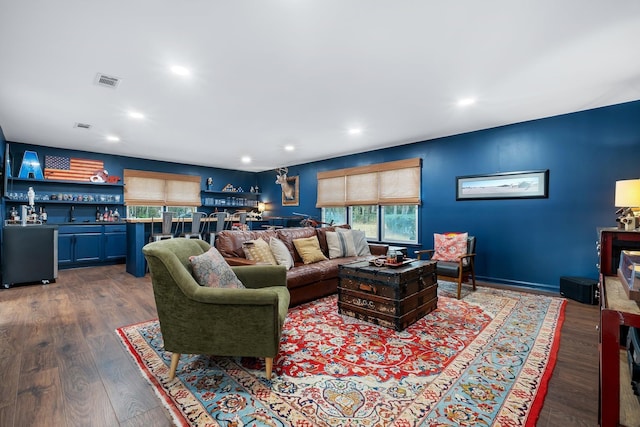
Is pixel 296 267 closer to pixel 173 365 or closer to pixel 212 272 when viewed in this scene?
pixel 212 272

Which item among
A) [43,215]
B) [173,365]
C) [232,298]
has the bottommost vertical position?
[173,365]

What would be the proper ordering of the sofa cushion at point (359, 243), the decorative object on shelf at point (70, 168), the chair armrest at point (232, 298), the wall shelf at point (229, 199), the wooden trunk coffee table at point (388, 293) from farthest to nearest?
the wall shelf at point (229, 199), the decorative object on shelf at point (70, 168), the sofa cushion at point (359, 243), the wooden trunk coffee table at point (388, 293), the chair armrest at point (232, 298)

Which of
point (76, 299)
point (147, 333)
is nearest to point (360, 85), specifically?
point (147, 333)

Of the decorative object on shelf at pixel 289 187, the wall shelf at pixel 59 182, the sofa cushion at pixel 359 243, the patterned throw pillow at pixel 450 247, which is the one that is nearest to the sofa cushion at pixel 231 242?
the sofa cushion at pixel 359 243

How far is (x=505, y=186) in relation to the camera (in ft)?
14.4

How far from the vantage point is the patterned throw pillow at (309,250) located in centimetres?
388

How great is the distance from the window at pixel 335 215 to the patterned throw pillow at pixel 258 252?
3.55 metres

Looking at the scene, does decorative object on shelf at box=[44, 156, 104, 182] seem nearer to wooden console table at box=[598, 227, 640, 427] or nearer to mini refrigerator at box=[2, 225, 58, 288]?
mini refrigerator at box=[2, 225, 58, 288]

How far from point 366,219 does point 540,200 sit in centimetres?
311

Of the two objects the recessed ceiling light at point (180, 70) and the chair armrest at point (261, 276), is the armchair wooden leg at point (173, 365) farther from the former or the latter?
the recessed ceiling light at point (180, 70)

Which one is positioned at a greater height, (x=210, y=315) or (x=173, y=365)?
(x=210, y=315)

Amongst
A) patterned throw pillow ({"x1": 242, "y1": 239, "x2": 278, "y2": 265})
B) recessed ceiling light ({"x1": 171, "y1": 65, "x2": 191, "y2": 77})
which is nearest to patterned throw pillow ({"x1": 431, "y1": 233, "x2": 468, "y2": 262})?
patterned throw pillow ({"x1": 242, "y1": 239, "x2": 278, "y2": 265})

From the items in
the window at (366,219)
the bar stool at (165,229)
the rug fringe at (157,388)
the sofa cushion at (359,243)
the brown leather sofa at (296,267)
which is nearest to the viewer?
the rug fringe at (157,388)

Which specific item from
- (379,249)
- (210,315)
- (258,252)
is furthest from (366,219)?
(210,315)
